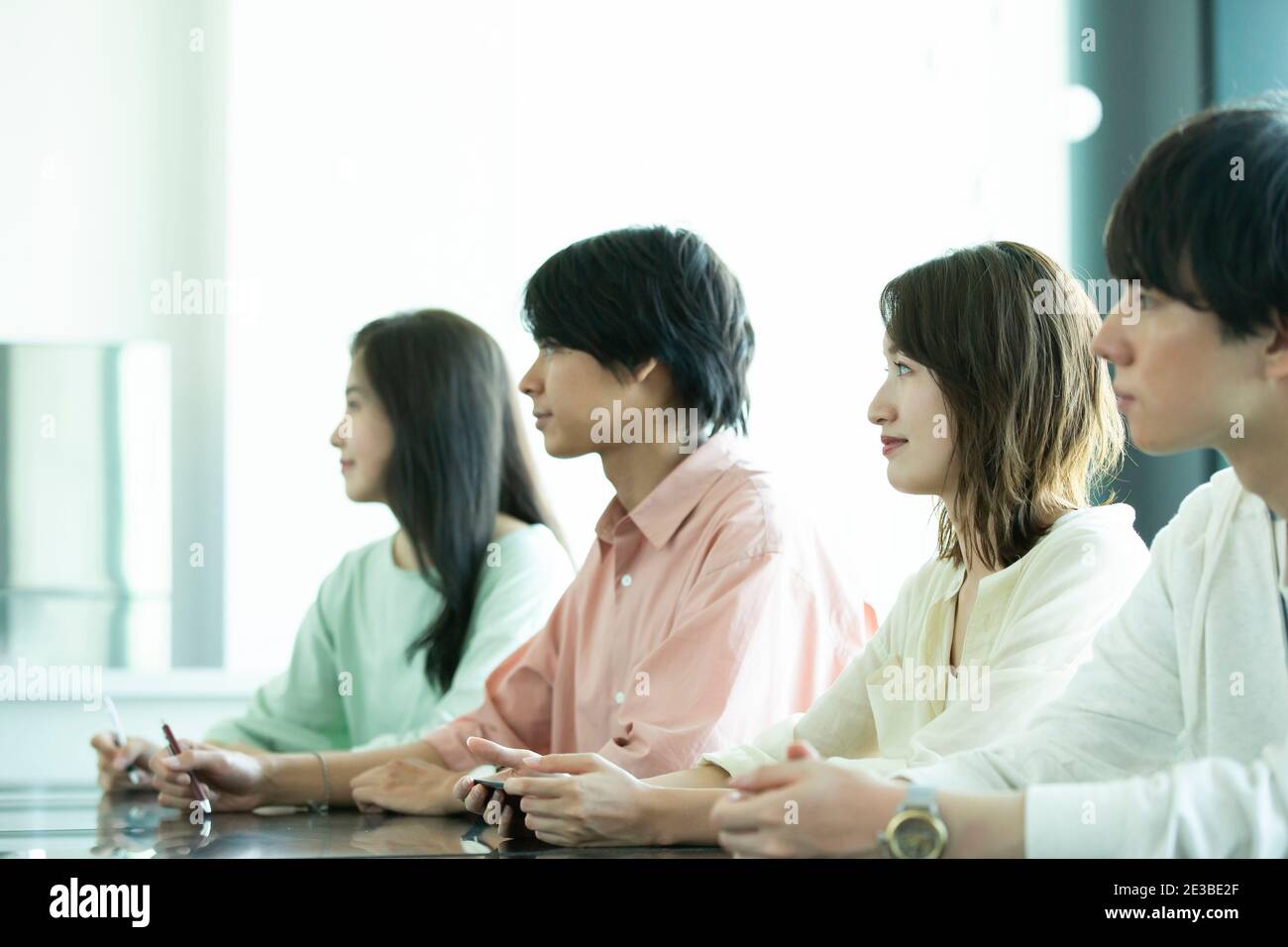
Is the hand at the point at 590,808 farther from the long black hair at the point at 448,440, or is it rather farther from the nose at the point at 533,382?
the long black hair at the point at 448,440

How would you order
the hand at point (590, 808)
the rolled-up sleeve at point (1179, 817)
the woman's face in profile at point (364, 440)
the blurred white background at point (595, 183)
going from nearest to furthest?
the rolled-up sleeve at point (1179, 817), the hand at point (590, 808), the woman's face in profile at point (364, 440), the blurred white background at point (595, 183)

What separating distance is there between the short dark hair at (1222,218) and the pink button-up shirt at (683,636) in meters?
0.59

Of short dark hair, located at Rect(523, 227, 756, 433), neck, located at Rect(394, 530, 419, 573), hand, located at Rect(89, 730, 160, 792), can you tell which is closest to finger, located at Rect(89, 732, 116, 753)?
hand, located at Rect(89, 730, 160, 792)

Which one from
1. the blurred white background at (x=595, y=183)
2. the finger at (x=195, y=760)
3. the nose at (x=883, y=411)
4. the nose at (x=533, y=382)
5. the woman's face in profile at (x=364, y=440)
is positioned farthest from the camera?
the blurred white background at (x=595, y=183)

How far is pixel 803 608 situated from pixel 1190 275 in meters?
0.64

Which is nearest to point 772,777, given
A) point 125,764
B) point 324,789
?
point 324,789

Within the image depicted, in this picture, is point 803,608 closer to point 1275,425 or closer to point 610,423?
point 610,423

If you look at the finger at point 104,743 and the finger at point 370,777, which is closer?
the finger at point 370,777

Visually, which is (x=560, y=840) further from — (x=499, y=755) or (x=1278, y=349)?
(x=1278, y=349)

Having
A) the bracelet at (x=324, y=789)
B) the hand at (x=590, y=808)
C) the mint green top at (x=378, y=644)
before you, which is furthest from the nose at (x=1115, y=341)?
the mint green top at (x=378, y=644)

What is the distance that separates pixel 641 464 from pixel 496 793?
543mm

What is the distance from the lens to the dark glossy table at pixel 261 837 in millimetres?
1021

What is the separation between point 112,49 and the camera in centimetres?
278

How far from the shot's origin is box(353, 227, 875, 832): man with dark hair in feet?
4.54
